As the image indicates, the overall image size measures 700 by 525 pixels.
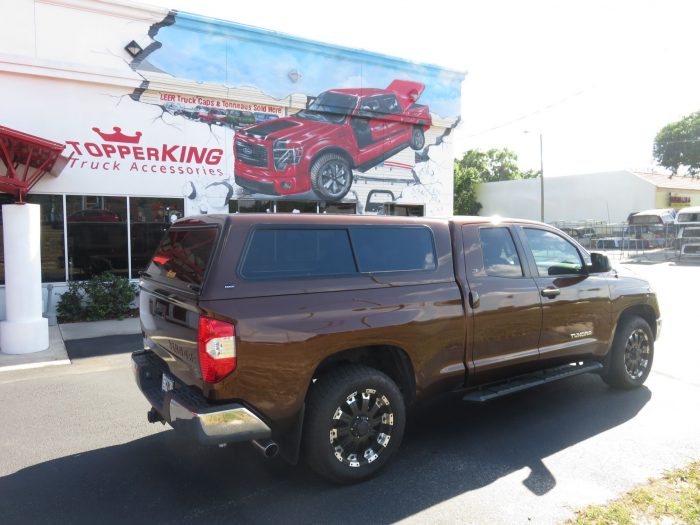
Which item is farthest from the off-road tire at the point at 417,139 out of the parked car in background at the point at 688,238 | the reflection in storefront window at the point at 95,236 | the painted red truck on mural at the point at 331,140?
the parked car in background at the point at 688,238

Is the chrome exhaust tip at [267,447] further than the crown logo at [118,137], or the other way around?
the crown logo at [118,137]

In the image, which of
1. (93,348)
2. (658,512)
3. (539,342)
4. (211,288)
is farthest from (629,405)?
(93,348)

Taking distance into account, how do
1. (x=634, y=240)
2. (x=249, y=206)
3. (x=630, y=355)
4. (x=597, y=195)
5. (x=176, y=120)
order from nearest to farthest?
(x=630, y=355)
(x=176, y=120)
(x=249, y=206)
(x=634, y=240)
(x=597, y=195)

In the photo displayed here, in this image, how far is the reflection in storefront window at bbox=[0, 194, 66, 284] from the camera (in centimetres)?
1027

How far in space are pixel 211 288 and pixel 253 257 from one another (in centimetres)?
37

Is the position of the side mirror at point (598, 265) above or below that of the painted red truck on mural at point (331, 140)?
below

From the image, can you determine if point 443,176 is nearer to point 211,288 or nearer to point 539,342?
point 539,342

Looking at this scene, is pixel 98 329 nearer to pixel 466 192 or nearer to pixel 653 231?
pixel 653 231

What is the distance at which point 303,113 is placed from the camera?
1312 centimetres

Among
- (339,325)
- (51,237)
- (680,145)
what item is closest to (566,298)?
(339,325)

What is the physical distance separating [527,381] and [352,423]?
1.86m

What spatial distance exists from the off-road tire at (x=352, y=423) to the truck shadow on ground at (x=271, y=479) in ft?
0.54

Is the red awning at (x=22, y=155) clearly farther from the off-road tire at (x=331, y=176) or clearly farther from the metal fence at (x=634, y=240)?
the metal fence at (x=634, y=240)

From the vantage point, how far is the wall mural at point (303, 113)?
1162 centimetres
